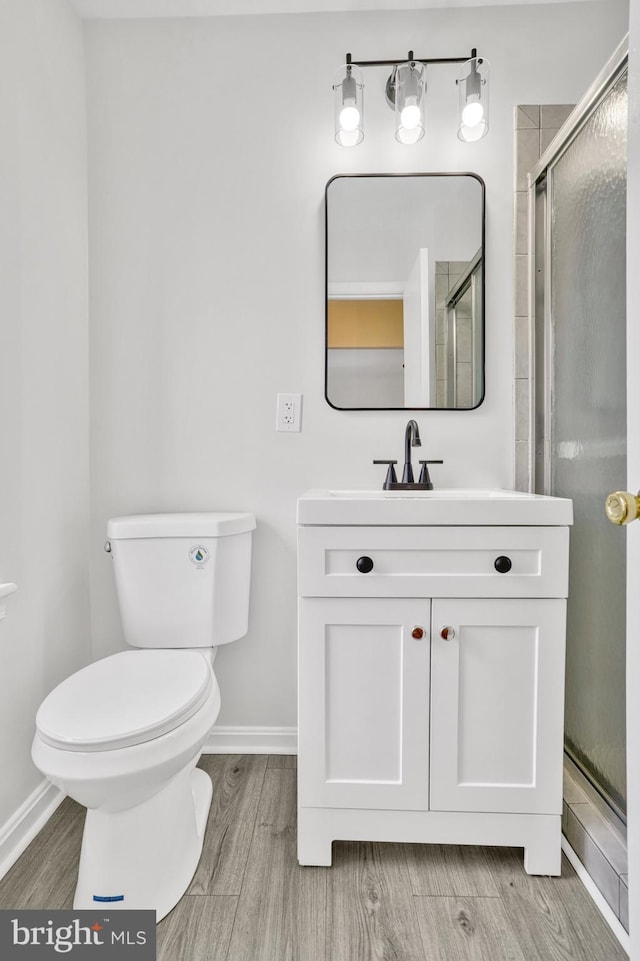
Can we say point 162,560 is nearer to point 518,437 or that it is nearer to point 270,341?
point 270,341

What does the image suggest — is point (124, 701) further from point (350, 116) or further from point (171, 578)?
point (350, 116)

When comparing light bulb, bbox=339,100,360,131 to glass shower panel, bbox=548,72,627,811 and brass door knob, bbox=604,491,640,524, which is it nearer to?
glass shower panel, bbox=548,72,627,811

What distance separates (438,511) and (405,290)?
2.71ft

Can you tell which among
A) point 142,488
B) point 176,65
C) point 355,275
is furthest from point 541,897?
point 176,65

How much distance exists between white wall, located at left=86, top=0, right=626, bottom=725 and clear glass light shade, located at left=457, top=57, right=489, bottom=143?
4.0 inches

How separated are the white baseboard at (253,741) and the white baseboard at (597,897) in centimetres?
83

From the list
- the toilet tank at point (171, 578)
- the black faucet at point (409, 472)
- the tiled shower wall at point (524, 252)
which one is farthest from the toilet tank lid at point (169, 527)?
the tiled shower wall at point (524, 252)

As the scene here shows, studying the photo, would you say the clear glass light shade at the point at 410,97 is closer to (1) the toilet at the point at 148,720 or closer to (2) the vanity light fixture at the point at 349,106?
(2) the vanity light fixture at the point at 349,106

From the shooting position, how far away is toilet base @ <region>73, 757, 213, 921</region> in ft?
3.61

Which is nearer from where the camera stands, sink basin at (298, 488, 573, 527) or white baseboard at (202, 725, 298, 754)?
sink basin at (298, 488, 573, 527)

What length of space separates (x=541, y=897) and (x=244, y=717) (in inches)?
37.9

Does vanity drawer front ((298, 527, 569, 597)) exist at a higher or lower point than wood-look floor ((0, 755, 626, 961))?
higher

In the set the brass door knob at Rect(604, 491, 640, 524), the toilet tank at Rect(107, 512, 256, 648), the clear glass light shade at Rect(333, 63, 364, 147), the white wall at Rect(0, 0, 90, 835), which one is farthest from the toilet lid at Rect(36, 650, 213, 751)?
the clear glass light shade at Rect(333, 63, 364, 147)

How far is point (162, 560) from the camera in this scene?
1.52 m
